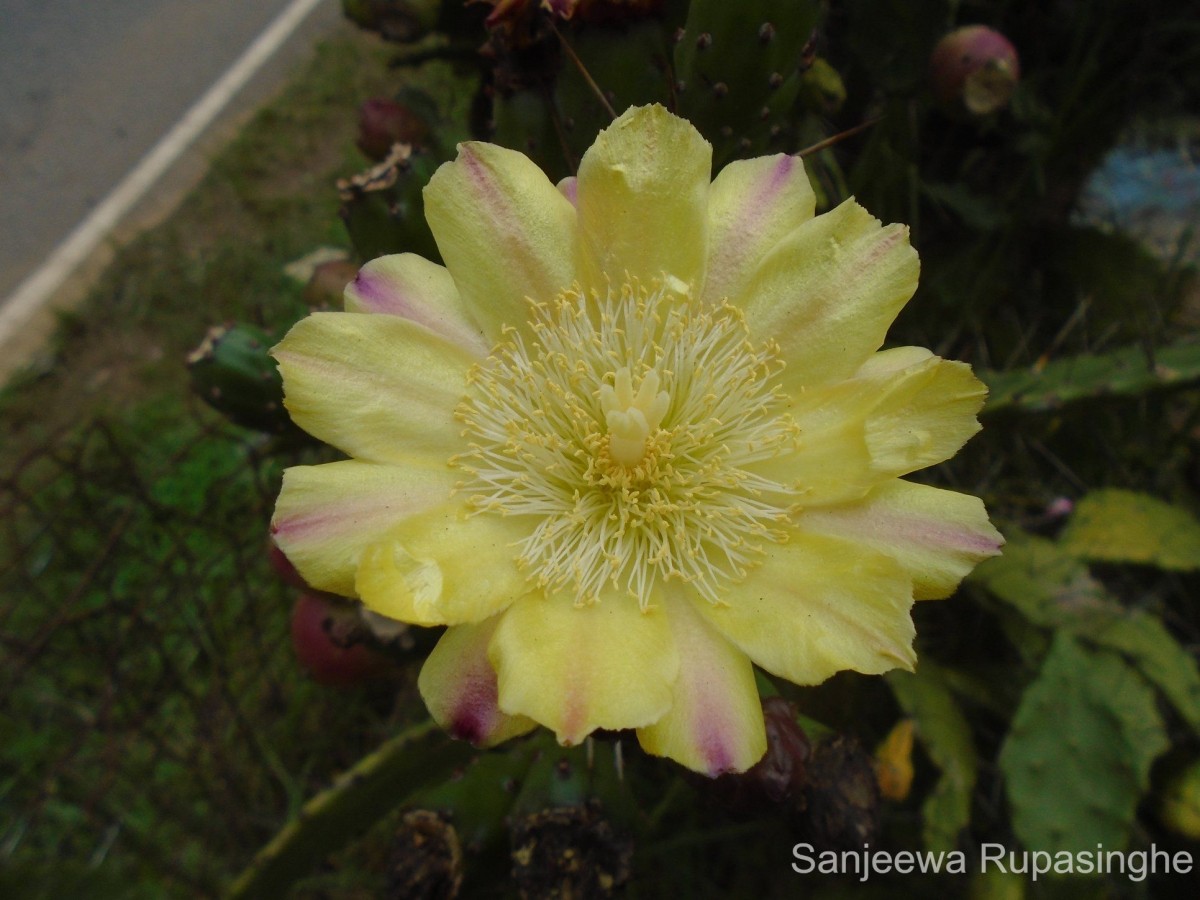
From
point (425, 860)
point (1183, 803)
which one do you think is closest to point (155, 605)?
point (425, 860)

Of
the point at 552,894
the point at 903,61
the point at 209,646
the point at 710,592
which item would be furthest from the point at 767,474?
the point at 209,646

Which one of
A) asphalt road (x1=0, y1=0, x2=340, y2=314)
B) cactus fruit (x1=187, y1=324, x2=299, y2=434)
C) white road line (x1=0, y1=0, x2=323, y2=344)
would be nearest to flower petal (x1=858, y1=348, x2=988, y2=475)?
cactus fruit (x1=187, y1=324, x2=299, y2=434)

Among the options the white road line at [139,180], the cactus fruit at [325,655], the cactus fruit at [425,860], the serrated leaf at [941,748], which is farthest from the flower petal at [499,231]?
the white road line at [139,180]

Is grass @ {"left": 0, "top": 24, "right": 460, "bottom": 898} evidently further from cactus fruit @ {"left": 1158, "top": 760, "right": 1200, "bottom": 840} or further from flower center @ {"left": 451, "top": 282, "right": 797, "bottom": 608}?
cactus fruit @ {"left": 1158, "top": 760, "right": 1200, "bottom": 840}

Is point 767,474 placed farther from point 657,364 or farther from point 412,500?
point 412,500

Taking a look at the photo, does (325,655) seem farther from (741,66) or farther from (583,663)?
(741,66)

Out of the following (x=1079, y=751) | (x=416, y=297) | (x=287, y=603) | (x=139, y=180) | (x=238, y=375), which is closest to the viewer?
(x=416, y=297)

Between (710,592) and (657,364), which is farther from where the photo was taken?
(657,364)
